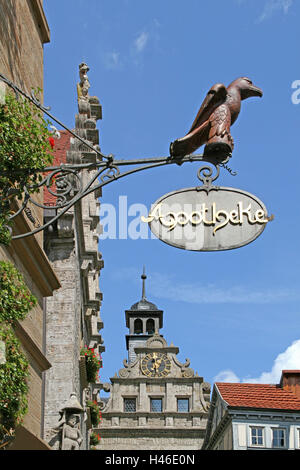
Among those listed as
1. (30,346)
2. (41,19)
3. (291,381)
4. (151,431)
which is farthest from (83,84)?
(151,431)

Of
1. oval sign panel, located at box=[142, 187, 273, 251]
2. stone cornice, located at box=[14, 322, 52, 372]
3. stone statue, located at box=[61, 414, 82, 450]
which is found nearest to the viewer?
oval sign panel, located at box=[142, 187, 273, 251]

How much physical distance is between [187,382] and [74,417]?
30.1m

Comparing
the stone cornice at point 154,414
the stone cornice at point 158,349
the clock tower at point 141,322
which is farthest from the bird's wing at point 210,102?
the clock tower at point 141,322

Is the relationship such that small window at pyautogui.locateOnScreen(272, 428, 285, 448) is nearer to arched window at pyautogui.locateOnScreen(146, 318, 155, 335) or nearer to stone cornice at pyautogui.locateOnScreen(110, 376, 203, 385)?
stone cornice at pyautogui.locateOnScreen(110, 376, 203, 385)

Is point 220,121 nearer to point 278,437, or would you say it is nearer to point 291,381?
point 278,437

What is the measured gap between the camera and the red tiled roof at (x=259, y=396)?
30312 mm

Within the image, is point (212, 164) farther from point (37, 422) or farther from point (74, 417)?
point (74, 417)

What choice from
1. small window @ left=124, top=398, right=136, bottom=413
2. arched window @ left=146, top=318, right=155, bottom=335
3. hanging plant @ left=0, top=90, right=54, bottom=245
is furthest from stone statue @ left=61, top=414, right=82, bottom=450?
arched window @ left=146, top=318, right=155, bottom=335

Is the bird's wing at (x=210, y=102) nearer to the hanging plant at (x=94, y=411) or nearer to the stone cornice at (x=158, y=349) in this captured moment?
the hanging plant at (x=94, y=411)

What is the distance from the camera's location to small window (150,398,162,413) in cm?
4422

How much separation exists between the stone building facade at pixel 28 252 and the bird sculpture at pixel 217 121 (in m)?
3.19

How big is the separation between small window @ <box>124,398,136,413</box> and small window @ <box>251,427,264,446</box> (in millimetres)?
15770

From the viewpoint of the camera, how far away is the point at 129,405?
44.8 meters
